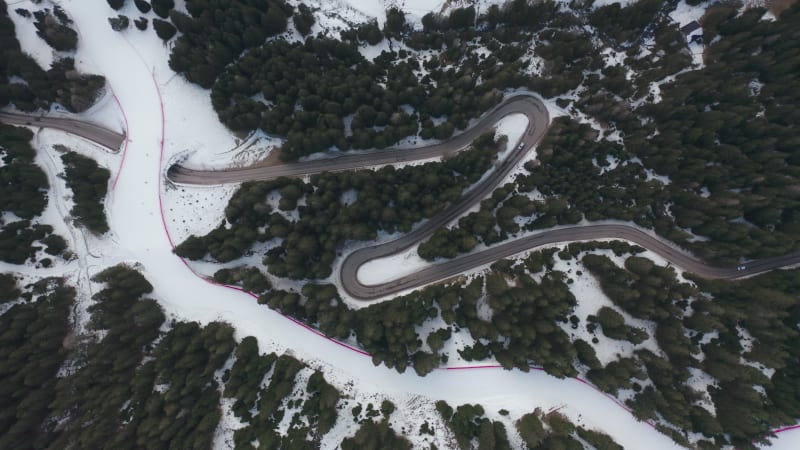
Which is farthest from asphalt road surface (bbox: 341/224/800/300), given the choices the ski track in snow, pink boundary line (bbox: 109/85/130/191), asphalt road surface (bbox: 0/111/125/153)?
asphalt road surface (bbox: 0/111/125/153)

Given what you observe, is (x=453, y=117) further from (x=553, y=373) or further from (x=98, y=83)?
(x=98, y=83)

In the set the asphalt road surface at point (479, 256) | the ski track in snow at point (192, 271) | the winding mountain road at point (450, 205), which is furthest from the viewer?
the asphalt road surface at point (479, 256)

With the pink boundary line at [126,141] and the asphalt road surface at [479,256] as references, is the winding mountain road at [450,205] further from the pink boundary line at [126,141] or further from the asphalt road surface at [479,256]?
Result: the pink boundary line at [126,141]

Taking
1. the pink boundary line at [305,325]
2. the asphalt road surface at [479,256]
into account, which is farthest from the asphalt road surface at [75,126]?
the asphalt road surface at [479,256]

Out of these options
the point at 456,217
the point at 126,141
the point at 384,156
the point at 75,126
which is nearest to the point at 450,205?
the point at 456,217

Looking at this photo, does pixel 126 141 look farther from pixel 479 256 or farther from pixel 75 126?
pixel 479 256

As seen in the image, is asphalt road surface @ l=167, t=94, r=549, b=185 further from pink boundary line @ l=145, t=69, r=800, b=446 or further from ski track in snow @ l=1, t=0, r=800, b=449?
pink boundary line @ l=145, t=69, r=800, b=446
